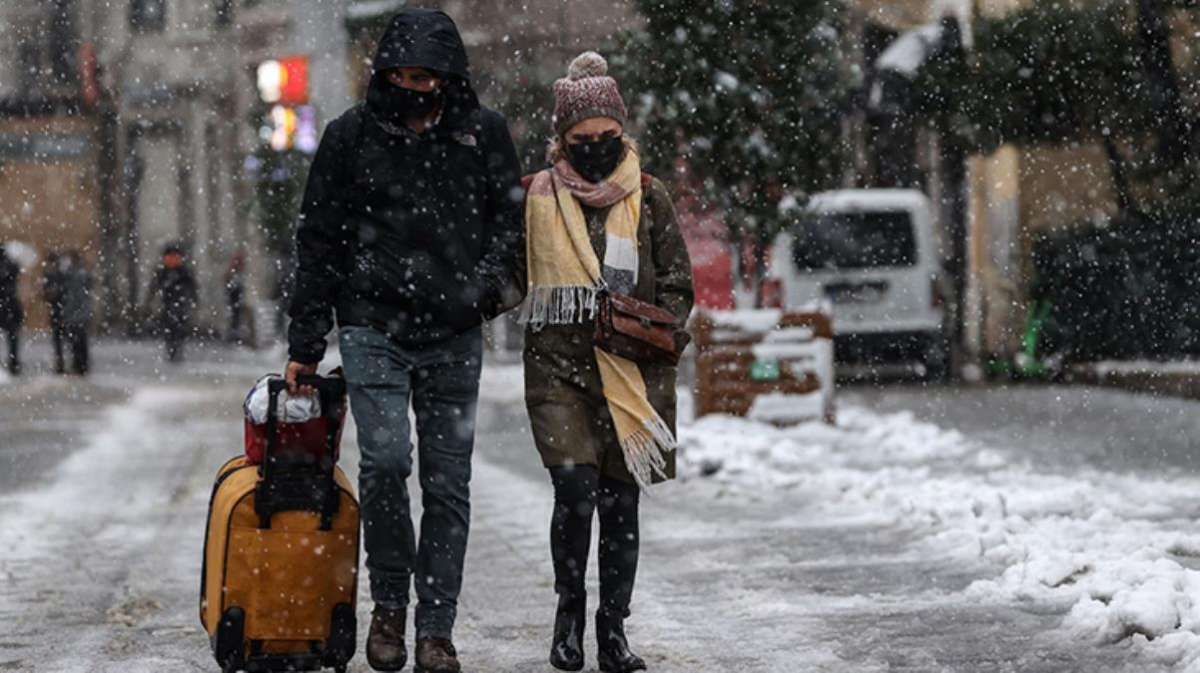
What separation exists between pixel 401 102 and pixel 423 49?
0.55 ft

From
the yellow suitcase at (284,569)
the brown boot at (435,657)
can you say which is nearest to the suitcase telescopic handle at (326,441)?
the yellow suitcase at (284,569)

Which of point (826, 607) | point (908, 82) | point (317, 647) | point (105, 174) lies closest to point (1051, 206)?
point (908, 82)

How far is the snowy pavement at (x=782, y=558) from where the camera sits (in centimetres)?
664

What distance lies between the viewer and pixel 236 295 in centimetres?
3753

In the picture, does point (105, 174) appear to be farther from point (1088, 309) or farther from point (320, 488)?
point (320, 488)

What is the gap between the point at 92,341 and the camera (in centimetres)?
4344

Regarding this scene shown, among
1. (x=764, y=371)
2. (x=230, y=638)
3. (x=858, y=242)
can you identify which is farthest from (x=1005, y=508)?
(x=858, y=242)

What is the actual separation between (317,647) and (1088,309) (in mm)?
16185

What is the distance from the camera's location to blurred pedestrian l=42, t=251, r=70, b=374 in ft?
95.8

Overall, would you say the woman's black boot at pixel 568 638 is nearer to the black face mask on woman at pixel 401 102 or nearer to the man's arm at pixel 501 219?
the man's arm at pixel 501 219

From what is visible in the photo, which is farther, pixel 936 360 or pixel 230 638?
pixel 936 360

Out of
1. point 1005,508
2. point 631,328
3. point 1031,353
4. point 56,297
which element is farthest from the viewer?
point 56,297

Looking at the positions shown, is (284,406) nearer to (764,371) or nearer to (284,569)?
(284,569)

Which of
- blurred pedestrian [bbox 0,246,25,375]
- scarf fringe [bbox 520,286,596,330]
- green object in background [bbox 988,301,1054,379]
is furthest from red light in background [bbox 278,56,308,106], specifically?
scarf fringe [bbox 520,286,596,330]
